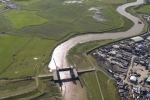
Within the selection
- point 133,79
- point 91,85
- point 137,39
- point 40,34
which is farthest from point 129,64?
point 40,34

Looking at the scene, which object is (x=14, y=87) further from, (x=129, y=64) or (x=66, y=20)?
(x=66, y=20)

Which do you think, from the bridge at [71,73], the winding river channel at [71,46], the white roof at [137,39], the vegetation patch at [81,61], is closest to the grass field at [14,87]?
the bridge at [71,73]

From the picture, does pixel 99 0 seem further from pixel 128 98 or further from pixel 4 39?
pixel 128 98

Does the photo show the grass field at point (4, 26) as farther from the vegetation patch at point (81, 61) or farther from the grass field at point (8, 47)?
the vegetation patch at point (81, 61)

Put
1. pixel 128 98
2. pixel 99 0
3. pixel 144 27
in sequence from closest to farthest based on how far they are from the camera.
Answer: pixel 128 98 < pixel 144 27 < pixel 99 0

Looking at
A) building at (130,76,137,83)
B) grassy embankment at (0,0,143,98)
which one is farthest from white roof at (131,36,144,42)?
building at (130,76,137,83)

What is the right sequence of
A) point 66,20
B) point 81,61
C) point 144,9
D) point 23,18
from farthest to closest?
point 144,9 → point 23,18 → point 66,20 → point 81,61

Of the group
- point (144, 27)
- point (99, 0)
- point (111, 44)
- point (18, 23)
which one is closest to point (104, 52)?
point (111, 44)
